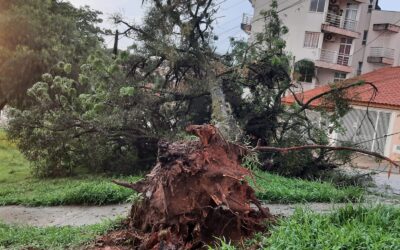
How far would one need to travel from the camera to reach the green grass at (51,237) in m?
5.03

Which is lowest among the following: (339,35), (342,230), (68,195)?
(68,195)

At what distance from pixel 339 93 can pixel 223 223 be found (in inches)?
306

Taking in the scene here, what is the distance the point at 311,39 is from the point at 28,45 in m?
18.6

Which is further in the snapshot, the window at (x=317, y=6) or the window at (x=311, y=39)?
the window at (x=311, y=39)

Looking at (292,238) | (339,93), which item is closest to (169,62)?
(339,93)

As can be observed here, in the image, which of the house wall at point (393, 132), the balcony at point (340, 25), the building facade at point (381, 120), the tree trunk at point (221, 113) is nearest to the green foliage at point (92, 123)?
the tree trunk at point (221, 113)

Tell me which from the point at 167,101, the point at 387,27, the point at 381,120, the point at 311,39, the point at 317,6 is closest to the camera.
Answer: the point at 167,101

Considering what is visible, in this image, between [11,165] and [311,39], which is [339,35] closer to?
[311,39]

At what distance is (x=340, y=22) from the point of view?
94.0 feet

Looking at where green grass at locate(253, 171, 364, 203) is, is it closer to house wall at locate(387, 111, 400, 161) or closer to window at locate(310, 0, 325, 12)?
house wall at locate(387, 111, 400, 161)

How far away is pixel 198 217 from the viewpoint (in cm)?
455

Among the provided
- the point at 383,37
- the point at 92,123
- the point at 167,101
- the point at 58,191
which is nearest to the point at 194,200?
the point at 58,191

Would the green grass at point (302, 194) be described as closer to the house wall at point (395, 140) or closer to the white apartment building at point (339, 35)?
the house wall at point (395, 140)

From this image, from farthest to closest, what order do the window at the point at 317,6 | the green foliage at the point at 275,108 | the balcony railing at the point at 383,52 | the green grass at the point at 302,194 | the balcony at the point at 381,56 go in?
the balcony railing at the point at 383,52 → the balcony at the point at 381,56 → the window at the point at 317,6 → the green foliage at the point at 275,108 → the green grass at the point at 302,194
